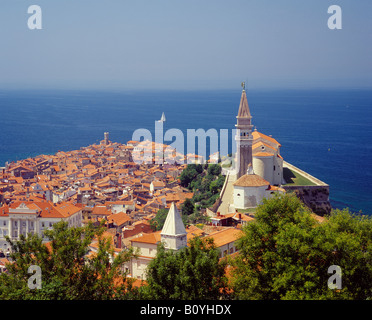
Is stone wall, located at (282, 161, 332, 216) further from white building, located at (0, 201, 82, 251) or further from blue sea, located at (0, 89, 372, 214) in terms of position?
white building, located at (0, 201, 82, 251)

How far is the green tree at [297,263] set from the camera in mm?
8008

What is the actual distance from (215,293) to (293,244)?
64.0 inches

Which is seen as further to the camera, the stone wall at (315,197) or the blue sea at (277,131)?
the blue sea at (277,131)

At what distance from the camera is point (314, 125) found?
78625mm

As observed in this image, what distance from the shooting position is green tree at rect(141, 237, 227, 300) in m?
8.60

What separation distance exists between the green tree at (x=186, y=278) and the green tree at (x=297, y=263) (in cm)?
40

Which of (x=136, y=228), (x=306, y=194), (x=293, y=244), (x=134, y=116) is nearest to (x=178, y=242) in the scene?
(x=293, y=244)

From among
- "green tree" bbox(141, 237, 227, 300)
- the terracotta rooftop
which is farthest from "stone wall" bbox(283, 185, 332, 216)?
"green tree" bbox(141, 237, 227, 300)

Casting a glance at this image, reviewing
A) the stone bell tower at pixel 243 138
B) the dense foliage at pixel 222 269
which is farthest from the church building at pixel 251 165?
the dense foliage at pixel 222 269

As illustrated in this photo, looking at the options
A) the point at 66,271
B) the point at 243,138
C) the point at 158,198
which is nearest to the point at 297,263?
the point at 66,271

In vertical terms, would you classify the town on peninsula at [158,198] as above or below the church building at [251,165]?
below

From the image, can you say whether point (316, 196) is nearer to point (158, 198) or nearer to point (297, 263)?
point (158, 198)

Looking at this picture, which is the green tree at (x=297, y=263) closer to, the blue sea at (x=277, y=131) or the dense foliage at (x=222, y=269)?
the dense foliage at (x=222, y=269)
